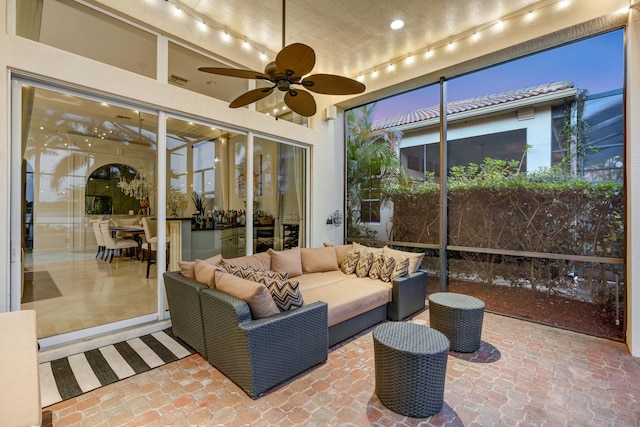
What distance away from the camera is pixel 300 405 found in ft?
7.09

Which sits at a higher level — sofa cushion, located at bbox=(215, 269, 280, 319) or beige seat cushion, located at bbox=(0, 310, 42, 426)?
sofa cushion, located at bbox=(215, 269, 280, 319)

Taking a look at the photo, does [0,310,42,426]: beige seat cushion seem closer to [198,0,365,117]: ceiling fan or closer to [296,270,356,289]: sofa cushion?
[198,0,365,117]: ceiling fan

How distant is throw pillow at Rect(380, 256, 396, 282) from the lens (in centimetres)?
388

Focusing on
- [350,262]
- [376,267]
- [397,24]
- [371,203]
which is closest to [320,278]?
[350,262]

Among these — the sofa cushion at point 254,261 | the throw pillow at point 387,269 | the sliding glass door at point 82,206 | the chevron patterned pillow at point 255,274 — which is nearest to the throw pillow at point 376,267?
the throw pillow at point 387,269

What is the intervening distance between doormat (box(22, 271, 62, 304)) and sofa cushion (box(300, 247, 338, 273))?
278cm

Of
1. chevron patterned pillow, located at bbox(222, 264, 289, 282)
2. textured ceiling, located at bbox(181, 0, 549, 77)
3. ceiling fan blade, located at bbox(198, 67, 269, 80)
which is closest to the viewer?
ceiling fan blade, located at bbox(198, 67, 269, 80)

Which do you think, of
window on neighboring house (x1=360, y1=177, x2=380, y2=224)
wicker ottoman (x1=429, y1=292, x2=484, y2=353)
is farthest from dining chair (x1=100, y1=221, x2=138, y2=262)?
window on neighboring house (x1=360, y1=177, x2=380, y2=224)

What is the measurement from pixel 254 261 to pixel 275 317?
4.95 feet

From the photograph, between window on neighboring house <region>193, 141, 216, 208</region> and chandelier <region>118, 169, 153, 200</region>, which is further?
window on neighboring house <region>193, 141, 216, 208</region>

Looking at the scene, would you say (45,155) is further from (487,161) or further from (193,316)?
(487,161)

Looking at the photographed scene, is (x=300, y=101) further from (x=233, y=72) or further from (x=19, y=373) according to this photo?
(x=19, y=373)

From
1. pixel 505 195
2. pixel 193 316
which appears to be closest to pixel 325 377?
pixel 193 316

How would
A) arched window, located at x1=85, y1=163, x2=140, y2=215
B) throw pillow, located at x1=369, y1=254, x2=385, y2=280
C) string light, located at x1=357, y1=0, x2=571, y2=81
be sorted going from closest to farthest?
1. arched window, located at x1=85, y1=163, x2=140, y2=215
2. string light, located at x1=357, y1=0, x2=571, y2=81
3. throw pillow, located at x1=369, y1=254, x2=385, y2=280
